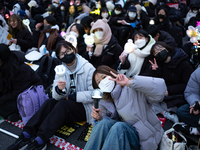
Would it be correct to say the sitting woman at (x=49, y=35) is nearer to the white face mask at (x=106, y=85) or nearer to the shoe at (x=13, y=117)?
the shoe at (x=13, y=117)

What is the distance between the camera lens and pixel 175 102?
297 cm

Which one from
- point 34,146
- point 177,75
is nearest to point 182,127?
point 177,75

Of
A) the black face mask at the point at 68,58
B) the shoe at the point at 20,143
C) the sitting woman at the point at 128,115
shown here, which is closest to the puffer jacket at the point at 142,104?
the sitting woman at the point at 128,115

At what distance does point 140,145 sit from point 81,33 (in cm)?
312

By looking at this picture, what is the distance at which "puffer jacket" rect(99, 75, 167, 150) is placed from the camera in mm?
1925

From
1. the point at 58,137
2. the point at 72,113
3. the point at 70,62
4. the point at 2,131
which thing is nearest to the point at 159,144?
the point at 72,113

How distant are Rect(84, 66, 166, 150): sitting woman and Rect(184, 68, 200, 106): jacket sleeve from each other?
0.83 m

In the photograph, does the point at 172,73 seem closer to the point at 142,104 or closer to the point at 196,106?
the point at 196,106

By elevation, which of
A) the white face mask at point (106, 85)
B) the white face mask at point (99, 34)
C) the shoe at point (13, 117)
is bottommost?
the shoe at point (13, 117)

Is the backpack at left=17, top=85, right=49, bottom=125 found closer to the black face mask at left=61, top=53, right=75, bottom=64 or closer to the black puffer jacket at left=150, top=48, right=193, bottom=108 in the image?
the black face mask at left=61, top=53, right=75, bottom=64

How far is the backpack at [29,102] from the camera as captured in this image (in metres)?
2.93

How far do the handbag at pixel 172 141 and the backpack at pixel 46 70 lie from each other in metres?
2.50

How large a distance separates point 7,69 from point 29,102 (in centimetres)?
64

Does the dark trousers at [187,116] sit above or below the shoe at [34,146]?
above
